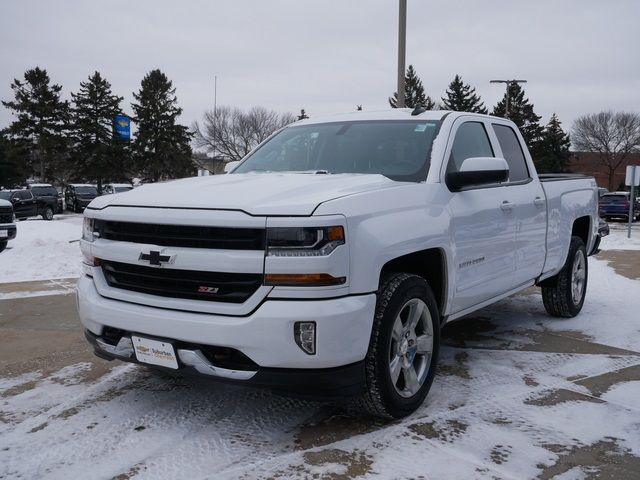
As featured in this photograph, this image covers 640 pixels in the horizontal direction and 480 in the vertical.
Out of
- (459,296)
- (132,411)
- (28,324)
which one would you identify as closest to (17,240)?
(28,324)

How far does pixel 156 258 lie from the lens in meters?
3.12

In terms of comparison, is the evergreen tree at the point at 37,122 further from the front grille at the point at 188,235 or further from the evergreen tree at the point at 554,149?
the front grille at the point at 188,235

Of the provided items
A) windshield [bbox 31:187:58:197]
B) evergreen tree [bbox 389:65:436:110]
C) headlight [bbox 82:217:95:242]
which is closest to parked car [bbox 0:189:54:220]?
windshield [bbox 31:187:58:197]

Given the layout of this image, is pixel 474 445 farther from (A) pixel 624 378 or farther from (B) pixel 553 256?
(B) pixel 553 256

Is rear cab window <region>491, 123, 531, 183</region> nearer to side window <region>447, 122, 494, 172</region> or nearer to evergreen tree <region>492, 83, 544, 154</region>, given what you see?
side window <region>447, 122, 494, 172</region>

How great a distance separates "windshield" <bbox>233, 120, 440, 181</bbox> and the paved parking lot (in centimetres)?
154

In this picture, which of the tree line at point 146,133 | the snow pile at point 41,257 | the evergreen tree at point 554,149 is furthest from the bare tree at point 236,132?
the snow pile at point 41,257

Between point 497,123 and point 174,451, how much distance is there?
369 cm

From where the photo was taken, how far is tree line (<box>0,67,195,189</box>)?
54156mm

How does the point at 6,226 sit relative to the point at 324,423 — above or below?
above

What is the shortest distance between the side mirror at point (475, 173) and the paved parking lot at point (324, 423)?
136cm

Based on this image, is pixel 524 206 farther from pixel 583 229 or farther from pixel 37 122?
pixel 37 122

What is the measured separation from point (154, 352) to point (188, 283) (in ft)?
1.36

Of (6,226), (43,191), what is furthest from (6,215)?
(43,191)
